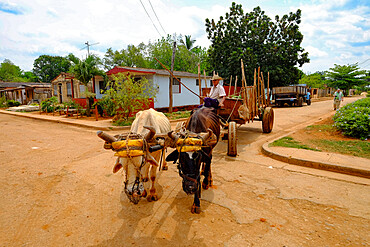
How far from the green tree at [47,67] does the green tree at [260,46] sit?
176 ft

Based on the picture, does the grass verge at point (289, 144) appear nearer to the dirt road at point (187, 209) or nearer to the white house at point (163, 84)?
the dirt road at point (187, 209)

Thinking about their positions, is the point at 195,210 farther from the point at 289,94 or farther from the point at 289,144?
the point at 289,94

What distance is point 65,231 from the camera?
10.2 ft

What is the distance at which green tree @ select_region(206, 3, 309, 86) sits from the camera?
22.8 m

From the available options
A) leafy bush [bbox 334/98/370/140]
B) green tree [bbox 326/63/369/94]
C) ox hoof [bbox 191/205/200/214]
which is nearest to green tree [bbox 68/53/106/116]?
ox hoof [bbox 191/205/200/214]

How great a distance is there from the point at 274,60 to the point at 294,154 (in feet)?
65.3

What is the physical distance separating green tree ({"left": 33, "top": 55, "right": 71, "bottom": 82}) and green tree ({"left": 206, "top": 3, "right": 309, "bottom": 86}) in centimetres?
5353

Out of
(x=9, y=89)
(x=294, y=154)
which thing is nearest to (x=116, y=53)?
(x=9, y=89)

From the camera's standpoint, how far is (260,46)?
2338 centimetres

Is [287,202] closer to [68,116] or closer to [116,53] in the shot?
[68,116]

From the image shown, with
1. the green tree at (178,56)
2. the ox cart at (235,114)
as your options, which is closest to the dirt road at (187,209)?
the ox cart at (235,114)

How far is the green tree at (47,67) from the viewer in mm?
60125

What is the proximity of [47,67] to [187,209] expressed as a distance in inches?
2817

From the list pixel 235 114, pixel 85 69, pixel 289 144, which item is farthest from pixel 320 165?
pixel 85 69
